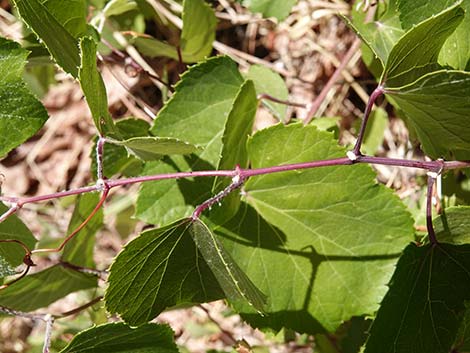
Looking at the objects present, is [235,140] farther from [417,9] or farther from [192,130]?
[417,9]

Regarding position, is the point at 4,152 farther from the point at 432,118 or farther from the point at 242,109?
the point at 432,118

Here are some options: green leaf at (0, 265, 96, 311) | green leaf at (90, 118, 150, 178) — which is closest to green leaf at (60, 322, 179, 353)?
green leaf at (0, 265, 96, 311)

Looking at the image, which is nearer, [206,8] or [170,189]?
[170,189]

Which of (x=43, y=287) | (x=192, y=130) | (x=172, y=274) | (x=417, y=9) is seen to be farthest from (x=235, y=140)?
(x=43, y=287)

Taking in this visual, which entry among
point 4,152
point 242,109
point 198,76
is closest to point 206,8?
point 198,76

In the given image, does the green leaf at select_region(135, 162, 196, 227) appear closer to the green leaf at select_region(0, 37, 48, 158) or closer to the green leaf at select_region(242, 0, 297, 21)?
the green leaf at select_region(0, 37, 48, 158)

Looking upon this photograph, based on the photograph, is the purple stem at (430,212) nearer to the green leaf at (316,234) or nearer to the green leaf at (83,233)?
the green leaf at (316,234)
